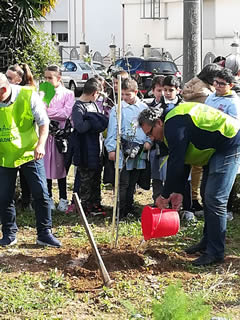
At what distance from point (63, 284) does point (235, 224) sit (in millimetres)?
2610

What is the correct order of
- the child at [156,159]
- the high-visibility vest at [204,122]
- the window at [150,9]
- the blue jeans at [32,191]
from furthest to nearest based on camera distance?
the window at [150,9]
the child at [156,159]
the blue jeans at [32,191]
the high-visibility vest at [204,122]

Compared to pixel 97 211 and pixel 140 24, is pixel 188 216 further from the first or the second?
pixel 140 24

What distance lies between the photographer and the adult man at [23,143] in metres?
5.74

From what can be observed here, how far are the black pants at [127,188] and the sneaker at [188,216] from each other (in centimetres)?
61

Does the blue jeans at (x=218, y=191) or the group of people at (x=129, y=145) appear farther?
the blue jeans at (x=218, y=191)

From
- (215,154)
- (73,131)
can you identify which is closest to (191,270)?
(215,154)

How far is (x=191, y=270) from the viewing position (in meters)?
5.52

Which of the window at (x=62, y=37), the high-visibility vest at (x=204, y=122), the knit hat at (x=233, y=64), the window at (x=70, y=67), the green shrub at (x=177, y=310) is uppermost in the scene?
the window at (x=62, y=37)

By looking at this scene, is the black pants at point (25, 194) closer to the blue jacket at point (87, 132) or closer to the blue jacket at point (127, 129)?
the blue jacket at point (87, 132)

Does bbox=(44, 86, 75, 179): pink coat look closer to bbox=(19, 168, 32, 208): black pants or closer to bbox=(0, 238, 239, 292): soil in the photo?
bbox=(19, 168, 32, 208): black pants

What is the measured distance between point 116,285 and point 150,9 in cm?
3033

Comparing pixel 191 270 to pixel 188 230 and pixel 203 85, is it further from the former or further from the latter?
pixel 203 85

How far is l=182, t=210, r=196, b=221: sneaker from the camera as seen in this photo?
23.4ft

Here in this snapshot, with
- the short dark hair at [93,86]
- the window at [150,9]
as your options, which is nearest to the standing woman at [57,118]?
the short dark hair at [93,86]
